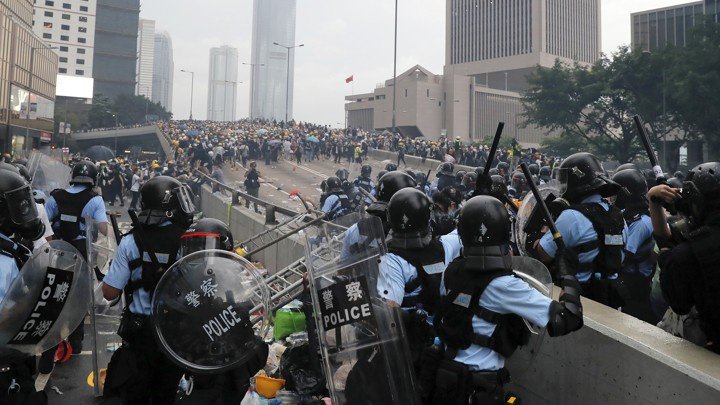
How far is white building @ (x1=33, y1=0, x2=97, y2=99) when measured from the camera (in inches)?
4363

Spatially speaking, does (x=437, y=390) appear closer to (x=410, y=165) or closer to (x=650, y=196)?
(x=650, y=196)

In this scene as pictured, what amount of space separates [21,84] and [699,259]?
5823 cm

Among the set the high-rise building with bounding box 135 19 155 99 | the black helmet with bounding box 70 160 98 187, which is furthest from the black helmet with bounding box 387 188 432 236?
the high-rise building with bounding box 135 19 155 99

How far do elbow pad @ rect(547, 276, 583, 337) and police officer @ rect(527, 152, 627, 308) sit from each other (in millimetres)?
1357

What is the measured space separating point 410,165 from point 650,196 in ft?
97.3

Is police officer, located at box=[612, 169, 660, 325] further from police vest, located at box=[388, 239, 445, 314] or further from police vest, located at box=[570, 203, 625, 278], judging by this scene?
police vest, located at box=[388, 239, 445, 314]

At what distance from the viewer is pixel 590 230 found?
426 cm

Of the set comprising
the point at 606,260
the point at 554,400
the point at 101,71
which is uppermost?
the point at 101,71

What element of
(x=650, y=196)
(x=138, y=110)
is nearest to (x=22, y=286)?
(x=650, y=196)

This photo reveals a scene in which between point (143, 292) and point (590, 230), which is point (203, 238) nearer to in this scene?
point (143, 292)

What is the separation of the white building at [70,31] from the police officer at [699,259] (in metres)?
122

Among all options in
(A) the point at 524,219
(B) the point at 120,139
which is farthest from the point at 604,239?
(B) the point at 120,139

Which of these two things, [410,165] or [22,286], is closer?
[22,286]

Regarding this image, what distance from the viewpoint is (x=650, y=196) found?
11.9 ft
